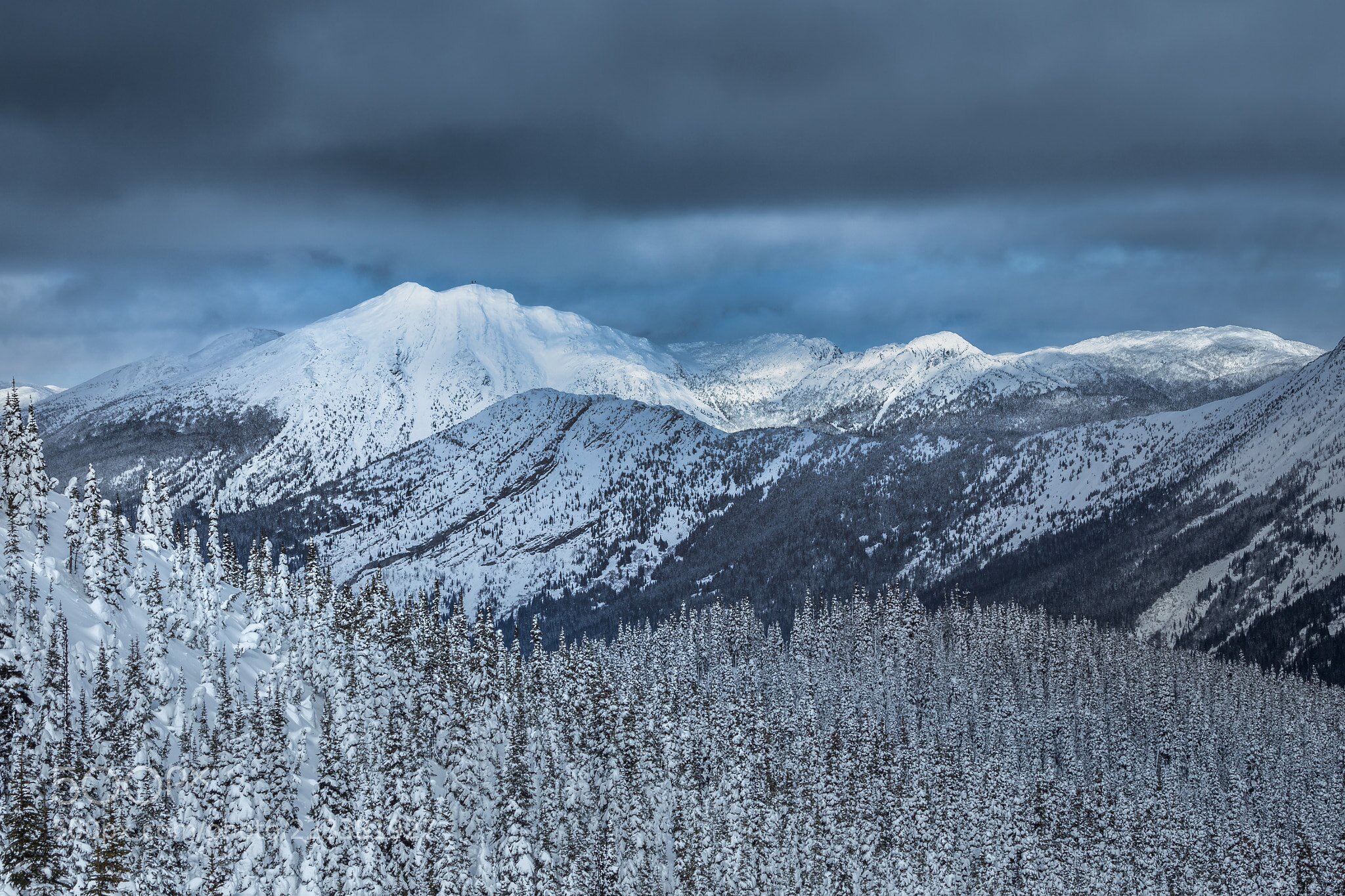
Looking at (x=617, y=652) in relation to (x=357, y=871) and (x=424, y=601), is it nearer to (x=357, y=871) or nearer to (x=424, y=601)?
(x=424, y=601)

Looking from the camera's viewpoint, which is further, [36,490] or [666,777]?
[36,490]

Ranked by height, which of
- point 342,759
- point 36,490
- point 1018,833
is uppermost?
point 36,490

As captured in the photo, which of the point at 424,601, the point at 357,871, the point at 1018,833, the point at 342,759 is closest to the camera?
the point at 357,871

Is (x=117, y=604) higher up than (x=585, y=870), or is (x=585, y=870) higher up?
(x=117, y=604)

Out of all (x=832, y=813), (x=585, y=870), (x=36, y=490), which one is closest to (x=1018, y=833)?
(x=832, y=813)

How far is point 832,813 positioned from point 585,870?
27504 mm

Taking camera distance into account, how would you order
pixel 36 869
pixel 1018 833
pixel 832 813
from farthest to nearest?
pixel 1018 833, pixel 832 813, pixel 36 869

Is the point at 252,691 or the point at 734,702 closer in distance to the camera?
the point at 252,691

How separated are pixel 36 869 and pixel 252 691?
44173 mm

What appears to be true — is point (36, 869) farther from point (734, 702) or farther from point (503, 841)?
point (734, 702)

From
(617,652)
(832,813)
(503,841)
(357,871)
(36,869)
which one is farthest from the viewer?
(617,652)

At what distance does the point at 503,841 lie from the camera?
174 feet

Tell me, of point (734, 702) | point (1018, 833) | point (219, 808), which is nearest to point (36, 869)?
point (219, 808)

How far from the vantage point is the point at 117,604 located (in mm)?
80375
